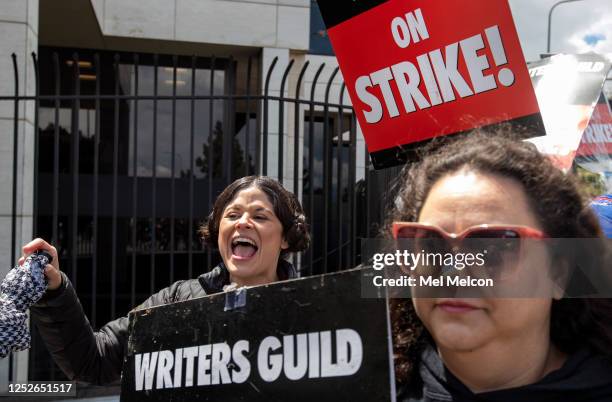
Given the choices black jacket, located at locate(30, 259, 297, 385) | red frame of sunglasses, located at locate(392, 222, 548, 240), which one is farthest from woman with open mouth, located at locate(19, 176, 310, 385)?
red frame of sunglasses, located at locate(392, 222, 548, 240)

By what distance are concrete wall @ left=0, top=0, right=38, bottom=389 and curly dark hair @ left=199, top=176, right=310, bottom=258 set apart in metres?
3.21

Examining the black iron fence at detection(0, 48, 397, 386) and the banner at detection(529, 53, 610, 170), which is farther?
the black iron fence at detection(0, 48, 397, 386)

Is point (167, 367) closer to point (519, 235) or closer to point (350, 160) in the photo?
point (519, 235)

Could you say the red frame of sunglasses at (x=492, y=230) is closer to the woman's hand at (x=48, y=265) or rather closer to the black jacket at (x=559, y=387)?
the black jacket at (x=559, y=387)

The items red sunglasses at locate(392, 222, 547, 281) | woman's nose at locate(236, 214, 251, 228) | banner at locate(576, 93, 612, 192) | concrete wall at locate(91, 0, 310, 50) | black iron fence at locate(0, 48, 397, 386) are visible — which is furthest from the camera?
black iron fence at locate(0, 48, 397, 386)

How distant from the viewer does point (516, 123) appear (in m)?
1.70

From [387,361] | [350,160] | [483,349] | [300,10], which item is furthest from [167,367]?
[300,10]

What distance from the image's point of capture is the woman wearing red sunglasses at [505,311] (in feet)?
3.35

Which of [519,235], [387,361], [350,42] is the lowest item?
[387,361]

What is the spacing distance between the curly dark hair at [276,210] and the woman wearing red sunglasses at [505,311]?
3.73 feet

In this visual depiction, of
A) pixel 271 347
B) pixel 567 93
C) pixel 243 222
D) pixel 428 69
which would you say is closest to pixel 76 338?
pixel 243 222

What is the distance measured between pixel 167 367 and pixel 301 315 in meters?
0.43

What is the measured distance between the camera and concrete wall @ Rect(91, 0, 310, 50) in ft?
28.8

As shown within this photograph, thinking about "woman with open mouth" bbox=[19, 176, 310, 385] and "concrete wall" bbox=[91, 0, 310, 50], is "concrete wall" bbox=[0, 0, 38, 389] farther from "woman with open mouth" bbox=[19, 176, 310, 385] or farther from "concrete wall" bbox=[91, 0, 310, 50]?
"concrete wall" bbox=[91, 0, 310, 50]
